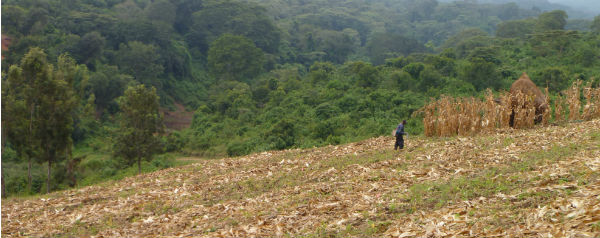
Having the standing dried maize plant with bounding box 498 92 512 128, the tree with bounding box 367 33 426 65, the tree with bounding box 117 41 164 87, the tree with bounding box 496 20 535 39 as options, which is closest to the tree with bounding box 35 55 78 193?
the standing dried maize plant with bounding box 498 92 512 128

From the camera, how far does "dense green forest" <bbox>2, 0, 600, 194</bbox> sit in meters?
20.6

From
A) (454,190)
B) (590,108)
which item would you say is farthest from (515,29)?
(454,190)

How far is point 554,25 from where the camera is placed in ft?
134

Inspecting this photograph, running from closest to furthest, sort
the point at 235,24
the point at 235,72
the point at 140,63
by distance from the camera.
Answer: the point at 140,63 → the point at 235,72 → the point at 235,24

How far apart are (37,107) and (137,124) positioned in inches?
134

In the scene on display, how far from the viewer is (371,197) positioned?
23.3 ft

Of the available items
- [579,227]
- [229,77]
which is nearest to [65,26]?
[229,77]

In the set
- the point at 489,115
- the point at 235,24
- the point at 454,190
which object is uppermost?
the point at 235,24

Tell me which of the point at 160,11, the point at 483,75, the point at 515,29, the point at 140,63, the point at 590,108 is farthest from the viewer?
the point at 515,29

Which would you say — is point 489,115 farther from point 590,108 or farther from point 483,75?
point 483,75

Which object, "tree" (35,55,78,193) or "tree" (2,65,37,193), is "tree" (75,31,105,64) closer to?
"tree" (35,55,78,193)

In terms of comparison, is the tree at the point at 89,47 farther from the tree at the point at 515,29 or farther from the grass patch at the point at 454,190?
the tree at the point at 515,29

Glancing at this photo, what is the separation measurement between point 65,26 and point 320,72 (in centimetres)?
2049

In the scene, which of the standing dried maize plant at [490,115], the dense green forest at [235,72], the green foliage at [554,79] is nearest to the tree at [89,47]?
the dense green forest at [235,72]
